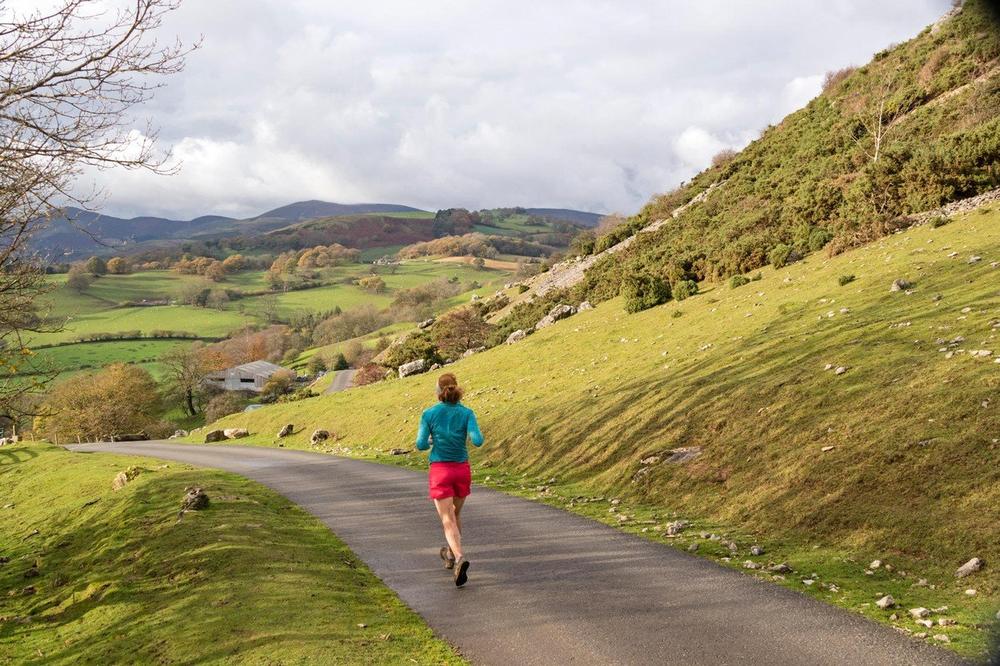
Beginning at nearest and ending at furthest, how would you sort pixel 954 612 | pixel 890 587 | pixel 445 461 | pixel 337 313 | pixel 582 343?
1. pixel 954 612
2. pixel 890 587
3. pixel 445 461
4. pixel 582 343
5. pixel 337 313

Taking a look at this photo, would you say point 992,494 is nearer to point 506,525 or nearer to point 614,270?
point 506,525

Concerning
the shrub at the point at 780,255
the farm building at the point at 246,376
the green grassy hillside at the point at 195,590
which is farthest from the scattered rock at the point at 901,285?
the farm building at the point at 246,376

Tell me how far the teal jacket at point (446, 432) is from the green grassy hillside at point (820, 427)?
4281mm

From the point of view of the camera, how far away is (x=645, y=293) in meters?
36.8

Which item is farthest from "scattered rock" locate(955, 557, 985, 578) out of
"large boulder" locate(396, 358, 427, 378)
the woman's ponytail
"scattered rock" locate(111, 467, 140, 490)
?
"large boulder" locate(396, 358, 427, 378)

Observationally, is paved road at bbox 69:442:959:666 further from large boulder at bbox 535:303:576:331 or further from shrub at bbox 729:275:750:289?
large boulder at bbox 535:303:576:331

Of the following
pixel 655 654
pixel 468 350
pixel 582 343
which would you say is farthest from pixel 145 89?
pixel 468 350

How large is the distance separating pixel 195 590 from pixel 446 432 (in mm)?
4406

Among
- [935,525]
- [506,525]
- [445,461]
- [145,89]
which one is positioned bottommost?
[506,525]

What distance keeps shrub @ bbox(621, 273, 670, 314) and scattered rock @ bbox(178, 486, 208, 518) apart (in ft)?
88.9

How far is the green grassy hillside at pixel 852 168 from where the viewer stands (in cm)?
2923

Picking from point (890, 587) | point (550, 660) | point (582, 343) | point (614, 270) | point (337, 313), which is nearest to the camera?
point (550, 660)

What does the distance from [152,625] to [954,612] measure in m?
9.88

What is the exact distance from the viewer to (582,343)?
111 feet
